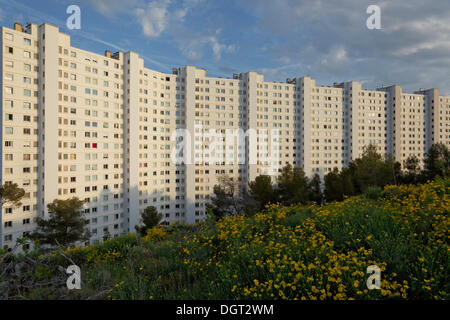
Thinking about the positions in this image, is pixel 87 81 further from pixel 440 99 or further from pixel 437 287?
pixel 440 99

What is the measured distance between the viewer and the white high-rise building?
5031 cm

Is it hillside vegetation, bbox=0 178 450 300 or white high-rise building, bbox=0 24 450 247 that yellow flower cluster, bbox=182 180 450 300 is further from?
white high-rise building, bbox=0 24 450 247

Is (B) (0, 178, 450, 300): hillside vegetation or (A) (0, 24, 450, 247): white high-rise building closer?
(B) (0, 178, 450, 300): hillside vegetation

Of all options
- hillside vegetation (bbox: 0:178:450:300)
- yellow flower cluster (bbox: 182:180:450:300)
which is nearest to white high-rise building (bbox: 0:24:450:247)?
hillside vegetation (bbox: 0:178:450:300)

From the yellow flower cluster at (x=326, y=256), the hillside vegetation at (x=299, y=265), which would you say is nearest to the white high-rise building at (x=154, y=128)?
the hillside vegetation at (x=299, y=265)

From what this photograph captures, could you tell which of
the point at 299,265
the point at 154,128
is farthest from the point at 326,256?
the point at 154,128

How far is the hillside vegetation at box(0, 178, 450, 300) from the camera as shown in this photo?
4180mm

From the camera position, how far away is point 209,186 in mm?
79312

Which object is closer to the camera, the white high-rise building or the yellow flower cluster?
the yellow flower cluster

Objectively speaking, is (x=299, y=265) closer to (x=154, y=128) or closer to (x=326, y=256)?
(x=326, y=256)

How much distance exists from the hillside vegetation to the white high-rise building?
2029 inches
